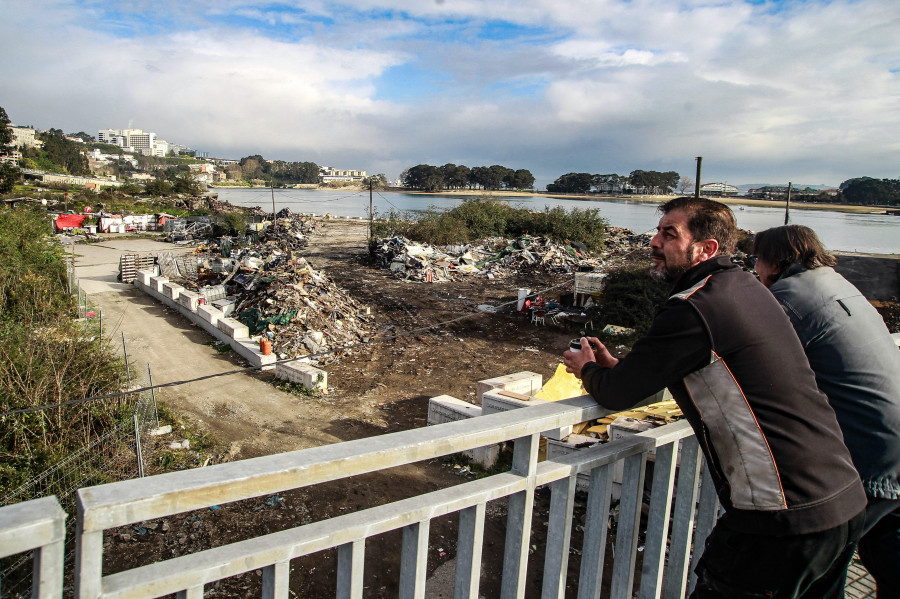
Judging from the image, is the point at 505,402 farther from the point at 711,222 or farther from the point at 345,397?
the point at 711,222

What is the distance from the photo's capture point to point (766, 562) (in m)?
1.51

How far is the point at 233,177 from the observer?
152375 mm

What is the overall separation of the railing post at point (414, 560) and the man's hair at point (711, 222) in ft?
4.05

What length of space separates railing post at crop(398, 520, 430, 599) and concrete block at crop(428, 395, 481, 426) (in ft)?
18.6

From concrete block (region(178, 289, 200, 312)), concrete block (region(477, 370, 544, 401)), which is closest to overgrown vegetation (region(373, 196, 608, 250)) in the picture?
concrete block (region(178, 289, 200, 312))

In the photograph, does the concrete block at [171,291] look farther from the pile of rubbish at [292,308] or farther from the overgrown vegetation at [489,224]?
the overgrown vegetation at [489,224]

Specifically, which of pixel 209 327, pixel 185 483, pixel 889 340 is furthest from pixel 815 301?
pixel 209 327

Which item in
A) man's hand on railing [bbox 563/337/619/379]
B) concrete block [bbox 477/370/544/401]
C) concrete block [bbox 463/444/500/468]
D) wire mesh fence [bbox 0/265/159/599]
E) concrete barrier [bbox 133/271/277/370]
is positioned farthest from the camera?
concrete barrier [bbox 133/271/277/370]

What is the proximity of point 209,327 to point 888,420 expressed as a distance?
12.4 meters

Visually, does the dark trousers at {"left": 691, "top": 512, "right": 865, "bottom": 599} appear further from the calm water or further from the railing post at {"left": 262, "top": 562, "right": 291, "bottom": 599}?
the calm water

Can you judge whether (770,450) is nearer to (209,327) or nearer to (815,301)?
(815,301)

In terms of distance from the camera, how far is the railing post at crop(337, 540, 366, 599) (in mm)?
1220

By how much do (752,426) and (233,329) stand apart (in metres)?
11.0

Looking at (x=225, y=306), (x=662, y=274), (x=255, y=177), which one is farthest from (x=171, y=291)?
(x=255, y=177)
